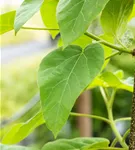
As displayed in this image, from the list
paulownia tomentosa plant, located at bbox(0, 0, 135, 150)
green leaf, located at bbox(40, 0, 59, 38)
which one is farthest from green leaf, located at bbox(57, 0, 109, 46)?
green leaf, located at bbox(40, 0, 59, 38)

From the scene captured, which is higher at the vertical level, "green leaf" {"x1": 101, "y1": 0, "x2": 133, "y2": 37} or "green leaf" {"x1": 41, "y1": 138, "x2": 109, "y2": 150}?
"green leaf" {"x1": 101, "y1": 0, "x2": 133, "y2": 37}

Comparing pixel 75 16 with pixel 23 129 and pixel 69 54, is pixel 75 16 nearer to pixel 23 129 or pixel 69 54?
pixel 69 54

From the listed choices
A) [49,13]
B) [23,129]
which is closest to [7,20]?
[49,13]

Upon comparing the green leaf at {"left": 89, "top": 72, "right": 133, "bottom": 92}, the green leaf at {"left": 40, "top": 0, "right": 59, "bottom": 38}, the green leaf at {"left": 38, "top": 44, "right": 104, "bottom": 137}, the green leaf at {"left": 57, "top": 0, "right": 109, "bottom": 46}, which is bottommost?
the green leaf at {"left": 89, "top": 72, "right": 133, "bottom": 92}

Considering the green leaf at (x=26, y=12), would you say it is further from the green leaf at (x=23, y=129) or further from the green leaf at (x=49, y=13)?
the green leaf at (x=23, y=129)

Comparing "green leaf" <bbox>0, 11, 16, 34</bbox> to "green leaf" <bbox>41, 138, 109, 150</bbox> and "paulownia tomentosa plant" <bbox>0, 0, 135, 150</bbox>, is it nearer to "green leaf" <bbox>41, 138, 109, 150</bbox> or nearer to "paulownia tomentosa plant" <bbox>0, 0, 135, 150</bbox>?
"paulownia tomentosa plant" <bbox>0, 0, 135, 150</bbox>

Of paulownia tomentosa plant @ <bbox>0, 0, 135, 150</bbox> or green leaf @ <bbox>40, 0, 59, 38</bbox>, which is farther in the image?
green leaf @ <bbox>40, 0, 59, 38</bbox>

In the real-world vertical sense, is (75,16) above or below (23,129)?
above
